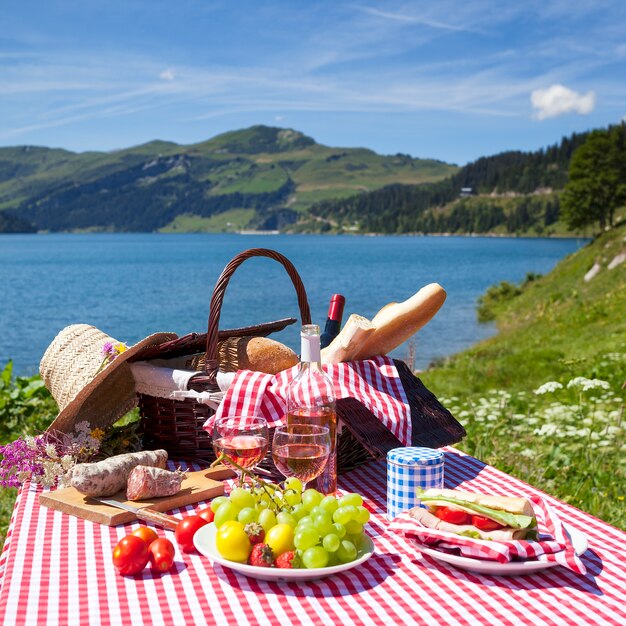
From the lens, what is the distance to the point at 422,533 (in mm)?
2172

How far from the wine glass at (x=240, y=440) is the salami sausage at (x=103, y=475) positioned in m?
0.41

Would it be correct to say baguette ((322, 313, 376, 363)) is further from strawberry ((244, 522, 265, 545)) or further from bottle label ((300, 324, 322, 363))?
strawberry ((244, 522, 265, 545))

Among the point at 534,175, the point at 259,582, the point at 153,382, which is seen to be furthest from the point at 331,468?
the point at 534,175

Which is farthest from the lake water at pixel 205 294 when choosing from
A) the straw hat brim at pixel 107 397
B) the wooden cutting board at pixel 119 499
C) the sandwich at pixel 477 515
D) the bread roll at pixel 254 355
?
the sandwich at pixel 477 515

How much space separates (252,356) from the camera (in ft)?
11.8

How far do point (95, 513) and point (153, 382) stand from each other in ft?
2.97

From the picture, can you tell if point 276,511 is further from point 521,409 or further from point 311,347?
point 521,409

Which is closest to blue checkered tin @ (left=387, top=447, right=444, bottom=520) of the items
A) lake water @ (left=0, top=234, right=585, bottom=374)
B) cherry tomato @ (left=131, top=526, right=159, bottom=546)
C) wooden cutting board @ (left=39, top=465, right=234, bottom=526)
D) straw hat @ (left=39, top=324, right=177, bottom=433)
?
wooden cutting board @ (left=39, top=465, right=234, bottom=526)

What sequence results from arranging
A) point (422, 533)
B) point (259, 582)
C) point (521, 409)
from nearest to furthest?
1. point (259, 582)
2. point (422, 533)
3. point (521, 409)

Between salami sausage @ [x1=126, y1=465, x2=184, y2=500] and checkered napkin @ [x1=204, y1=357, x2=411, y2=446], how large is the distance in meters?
0.32

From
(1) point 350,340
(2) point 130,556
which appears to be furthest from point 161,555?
(1) point 350,340

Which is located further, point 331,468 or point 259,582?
point 331,468

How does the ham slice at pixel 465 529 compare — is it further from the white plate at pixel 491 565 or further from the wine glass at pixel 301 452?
the wine glass at pixel 301 452

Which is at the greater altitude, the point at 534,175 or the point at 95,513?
the point at 534,175
